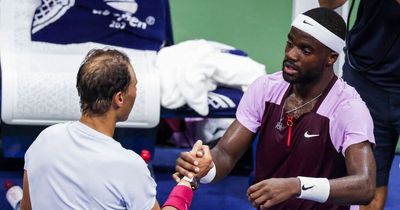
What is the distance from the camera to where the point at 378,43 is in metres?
3.68

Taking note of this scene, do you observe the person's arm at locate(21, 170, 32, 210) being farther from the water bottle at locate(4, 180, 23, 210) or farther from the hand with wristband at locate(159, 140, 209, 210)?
the water bottle at locate(4, 180, 23, 210)

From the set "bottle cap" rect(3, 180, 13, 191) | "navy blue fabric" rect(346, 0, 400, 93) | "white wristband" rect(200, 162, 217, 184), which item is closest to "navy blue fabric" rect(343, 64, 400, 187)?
"navy blue fabric" rect(346, 0, 400, 93)

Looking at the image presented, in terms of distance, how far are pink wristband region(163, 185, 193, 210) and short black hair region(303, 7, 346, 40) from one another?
30.4 inches

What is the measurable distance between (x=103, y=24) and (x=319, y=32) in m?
2.04

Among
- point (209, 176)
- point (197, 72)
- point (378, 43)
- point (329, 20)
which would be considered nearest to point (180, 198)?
point (209, 176)

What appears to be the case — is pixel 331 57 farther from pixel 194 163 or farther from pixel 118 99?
pixel 118 99

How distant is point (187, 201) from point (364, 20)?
1.36 metres

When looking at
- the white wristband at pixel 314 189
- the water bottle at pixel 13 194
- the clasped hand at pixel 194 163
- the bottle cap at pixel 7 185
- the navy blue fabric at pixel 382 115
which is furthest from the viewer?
the bottle cap at pixel 7 185

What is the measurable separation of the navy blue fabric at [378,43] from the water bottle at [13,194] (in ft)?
5.80

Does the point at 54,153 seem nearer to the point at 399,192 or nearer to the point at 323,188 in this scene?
the point at 323,188

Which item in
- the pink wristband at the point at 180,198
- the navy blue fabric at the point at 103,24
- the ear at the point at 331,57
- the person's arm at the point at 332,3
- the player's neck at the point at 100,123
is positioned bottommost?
the navy blue fabric at the point at 103,24

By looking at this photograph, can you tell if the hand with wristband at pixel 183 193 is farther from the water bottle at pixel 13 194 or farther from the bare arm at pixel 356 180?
the water bottle at pixel 13 194

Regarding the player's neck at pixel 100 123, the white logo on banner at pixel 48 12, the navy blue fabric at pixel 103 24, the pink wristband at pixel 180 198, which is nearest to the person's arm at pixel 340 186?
the pink wristband at pixel 180 198

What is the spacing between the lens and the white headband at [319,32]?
3055 mm
